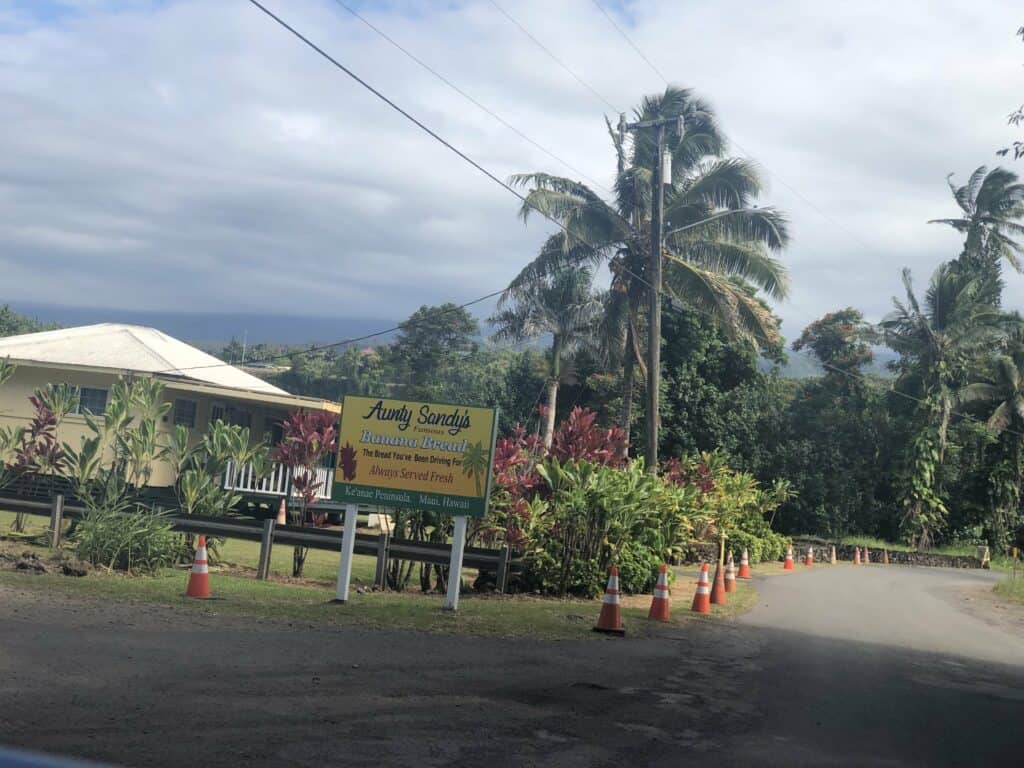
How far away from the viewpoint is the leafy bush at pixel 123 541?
15352 millimetres

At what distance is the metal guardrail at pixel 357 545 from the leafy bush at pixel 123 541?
94 centimetres

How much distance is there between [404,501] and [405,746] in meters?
8.10

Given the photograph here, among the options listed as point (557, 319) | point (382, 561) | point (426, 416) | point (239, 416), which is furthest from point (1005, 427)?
point (426, 416)

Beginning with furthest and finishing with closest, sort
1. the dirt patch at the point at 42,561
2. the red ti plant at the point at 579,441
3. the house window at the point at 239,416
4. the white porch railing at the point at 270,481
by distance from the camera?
the house window at the point at 239,416 → the white porch railing at the point at 270,481 → the red ti plant at the point at 579,441 → the dirt patch at the point at 42,561

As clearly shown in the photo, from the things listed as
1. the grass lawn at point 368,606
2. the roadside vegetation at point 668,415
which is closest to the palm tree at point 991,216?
the roadside vegetation at point 668,415

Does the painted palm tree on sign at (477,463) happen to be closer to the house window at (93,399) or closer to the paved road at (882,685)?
the paved road at (882,685)

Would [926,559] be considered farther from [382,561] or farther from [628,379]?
[382,561]

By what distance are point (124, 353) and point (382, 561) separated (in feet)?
54.7

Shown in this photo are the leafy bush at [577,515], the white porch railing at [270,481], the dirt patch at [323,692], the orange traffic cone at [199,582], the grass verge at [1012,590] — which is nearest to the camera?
the dirt patch at [323,692]

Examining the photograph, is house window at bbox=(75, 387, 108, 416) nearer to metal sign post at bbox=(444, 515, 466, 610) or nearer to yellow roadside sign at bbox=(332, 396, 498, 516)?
yellow roadside sign at bbox=(332, 396, 498, 516)

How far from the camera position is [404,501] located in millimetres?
14586

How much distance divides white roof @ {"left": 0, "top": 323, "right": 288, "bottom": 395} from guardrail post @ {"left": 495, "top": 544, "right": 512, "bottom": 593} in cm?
1473

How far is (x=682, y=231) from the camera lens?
2820 cm

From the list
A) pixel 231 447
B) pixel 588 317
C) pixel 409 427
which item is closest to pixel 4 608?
pixel 409 427
